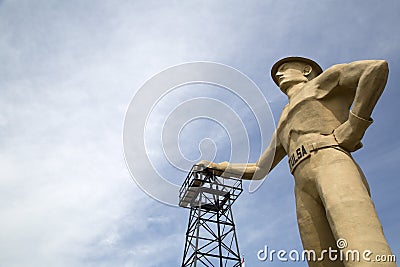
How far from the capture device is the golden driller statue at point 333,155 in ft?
11.8

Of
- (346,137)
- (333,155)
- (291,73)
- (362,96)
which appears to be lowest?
(333,155)

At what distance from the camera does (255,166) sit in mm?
5637

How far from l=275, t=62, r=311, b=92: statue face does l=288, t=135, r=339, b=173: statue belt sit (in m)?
1.15

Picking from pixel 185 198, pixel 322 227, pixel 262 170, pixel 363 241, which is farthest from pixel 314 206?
pixel 185 198

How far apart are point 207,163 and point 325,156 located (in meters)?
1.98

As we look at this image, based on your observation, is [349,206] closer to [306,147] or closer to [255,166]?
[306,147]

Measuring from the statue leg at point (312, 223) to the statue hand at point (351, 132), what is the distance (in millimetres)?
520

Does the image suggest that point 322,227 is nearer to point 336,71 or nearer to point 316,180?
point 316,180

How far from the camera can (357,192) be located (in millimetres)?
3789

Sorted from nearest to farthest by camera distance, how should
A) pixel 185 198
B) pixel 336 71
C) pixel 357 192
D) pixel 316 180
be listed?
pixel 357 192
pixel 316 180
pixel 336 71
pixel 185 198

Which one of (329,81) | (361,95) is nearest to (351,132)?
(361,95)

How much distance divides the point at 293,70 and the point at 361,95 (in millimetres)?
1568

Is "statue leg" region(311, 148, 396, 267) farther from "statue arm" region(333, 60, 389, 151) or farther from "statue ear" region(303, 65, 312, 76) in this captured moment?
"statue ear" region(303, 65, 312, 76)

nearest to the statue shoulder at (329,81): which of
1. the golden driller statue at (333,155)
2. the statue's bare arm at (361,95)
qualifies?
the golden driller statue at (333,155)
